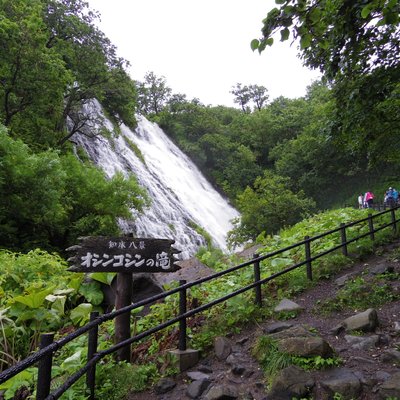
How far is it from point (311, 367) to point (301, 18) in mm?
2879

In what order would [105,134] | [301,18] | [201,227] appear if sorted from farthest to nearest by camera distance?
[201,227] < [105,134] < [301,18]

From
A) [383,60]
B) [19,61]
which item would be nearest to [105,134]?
[19,61]

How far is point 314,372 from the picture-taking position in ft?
10.7

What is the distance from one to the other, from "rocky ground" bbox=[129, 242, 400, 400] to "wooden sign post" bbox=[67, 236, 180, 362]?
0.85 m

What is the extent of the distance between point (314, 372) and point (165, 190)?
17930 mm

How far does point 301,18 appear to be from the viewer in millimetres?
2605

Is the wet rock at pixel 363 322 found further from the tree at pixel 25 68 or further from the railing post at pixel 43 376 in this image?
the tree at pixel 25 68

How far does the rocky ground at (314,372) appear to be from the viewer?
119 inches

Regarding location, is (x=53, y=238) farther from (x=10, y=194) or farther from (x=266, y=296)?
(x=266, y=296)

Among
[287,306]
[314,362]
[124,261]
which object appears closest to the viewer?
[314,362]

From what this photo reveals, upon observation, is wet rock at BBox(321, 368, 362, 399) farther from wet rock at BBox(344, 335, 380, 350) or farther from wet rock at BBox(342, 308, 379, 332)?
wet rock at BBox(342, 308, 379, 332)

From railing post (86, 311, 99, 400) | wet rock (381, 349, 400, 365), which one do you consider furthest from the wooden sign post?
wet rock (381, 349, 400, 365)

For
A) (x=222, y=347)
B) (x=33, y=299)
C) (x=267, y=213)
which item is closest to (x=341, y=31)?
(x=222, y=347)

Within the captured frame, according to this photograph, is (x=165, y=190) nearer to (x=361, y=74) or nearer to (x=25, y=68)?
(x=25, y=68)
